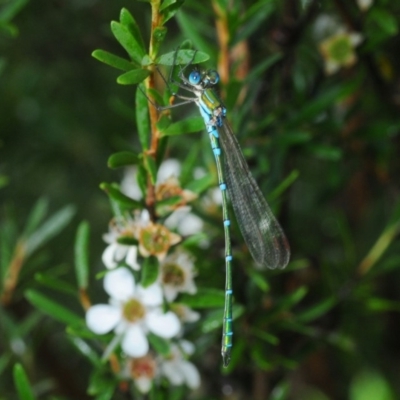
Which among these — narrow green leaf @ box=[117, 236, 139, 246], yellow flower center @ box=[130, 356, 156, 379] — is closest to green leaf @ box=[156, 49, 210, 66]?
narrow green leaf @ box=[117, 236, 139, 246]

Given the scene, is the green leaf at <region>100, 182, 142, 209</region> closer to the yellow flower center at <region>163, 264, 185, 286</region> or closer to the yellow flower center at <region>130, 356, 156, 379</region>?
the yellow flower center at <region>163, 264, 185, 286</region>

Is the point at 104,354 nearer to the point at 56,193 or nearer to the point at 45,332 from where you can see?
the point at 45,332

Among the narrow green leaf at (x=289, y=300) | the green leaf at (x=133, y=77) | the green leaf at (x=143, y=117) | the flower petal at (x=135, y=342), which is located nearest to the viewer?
the green leaf at (x=133, y=77)

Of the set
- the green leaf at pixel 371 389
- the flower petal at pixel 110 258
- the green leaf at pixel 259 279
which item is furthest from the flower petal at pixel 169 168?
the green leaf at pixel 371 389

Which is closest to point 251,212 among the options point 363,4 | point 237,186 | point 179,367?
point 237,186

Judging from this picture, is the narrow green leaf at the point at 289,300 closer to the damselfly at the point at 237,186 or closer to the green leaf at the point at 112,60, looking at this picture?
the damselfly at the point at 237,186

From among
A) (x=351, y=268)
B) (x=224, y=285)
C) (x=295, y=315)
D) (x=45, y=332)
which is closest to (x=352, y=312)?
(x=351, y=268)

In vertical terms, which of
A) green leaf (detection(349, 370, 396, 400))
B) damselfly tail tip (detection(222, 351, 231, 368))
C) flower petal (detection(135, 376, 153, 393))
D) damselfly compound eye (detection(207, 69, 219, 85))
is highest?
damselfly compound eye (detection(207, 69, 219, 85))
